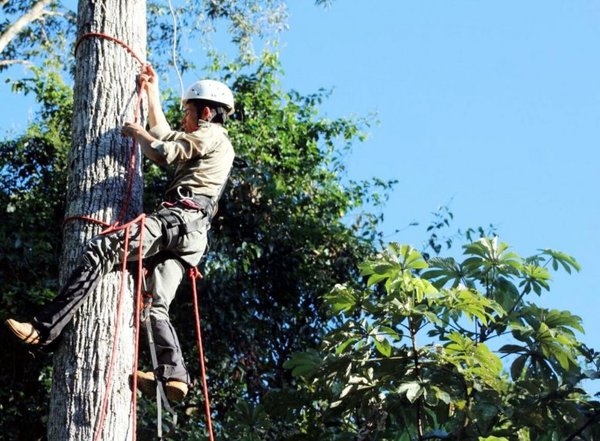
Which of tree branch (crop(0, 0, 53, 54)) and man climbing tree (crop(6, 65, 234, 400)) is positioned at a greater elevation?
tree branch (crop(0, 0, 53, 54))

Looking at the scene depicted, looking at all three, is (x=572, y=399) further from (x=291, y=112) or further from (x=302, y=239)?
(x=291, y=112)

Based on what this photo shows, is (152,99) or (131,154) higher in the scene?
(152,99)

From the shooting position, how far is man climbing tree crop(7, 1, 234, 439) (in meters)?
4.16

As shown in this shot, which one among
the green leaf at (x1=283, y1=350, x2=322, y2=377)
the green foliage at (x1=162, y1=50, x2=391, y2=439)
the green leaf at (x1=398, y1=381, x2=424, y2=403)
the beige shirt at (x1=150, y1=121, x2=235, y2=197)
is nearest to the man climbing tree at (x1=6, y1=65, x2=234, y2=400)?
the beige shirt at (x1=150, y1=121, x2=235, y2=197)

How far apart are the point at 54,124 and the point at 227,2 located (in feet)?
8.03

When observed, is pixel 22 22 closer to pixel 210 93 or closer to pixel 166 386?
pixel 210 93

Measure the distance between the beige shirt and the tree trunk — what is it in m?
0.28

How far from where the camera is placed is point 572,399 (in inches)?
206

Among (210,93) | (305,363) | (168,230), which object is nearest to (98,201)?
(168,230)

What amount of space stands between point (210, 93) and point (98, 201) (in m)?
0.96

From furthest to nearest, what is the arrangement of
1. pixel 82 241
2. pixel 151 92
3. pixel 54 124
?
pixel 54 124 < pixel 151 92 < pixel 82 241

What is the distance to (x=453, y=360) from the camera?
5012mm

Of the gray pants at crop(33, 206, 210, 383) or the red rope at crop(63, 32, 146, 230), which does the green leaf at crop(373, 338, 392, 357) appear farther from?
the red rope at crop(63, 32, 146, 230)

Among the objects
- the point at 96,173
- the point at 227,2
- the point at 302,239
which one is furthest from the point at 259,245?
the point at 96,173
